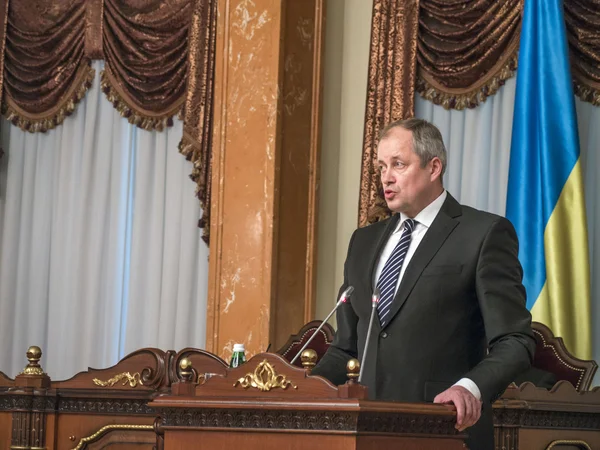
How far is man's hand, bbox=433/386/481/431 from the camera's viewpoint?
244 cm

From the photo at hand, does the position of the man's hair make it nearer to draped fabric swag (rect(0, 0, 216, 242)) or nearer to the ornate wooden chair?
the ornate wooden chair

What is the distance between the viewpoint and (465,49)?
230 inches

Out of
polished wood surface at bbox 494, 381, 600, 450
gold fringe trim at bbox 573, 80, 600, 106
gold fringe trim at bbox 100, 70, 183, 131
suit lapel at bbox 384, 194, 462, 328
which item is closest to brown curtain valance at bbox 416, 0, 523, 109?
gold fringe trim at bbox 573, 80, 600, 106

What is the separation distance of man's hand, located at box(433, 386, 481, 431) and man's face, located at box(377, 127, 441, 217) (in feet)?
2.20

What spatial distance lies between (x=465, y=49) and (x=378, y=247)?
9.92 feet

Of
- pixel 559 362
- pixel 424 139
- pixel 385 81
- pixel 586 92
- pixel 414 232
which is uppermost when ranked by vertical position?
pixel 385 81

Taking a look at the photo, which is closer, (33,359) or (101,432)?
(101,432)

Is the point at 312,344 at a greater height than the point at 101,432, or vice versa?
the point at 312,344

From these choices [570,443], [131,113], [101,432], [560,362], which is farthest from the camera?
[131,113]

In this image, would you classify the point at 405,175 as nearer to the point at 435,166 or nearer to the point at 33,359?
the point at 435,166

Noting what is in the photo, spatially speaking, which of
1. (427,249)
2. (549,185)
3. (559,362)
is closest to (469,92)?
(549,185)

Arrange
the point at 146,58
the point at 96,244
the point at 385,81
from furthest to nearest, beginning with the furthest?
the point at 96,244 → the point at 146,58 → the point at 385,81

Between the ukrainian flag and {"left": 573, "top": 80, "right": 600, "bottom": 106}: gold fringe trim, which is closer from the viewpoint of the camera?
the ukrainian flag

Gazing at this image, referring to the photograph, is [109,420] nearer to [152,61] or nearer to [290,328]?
[290,328]
